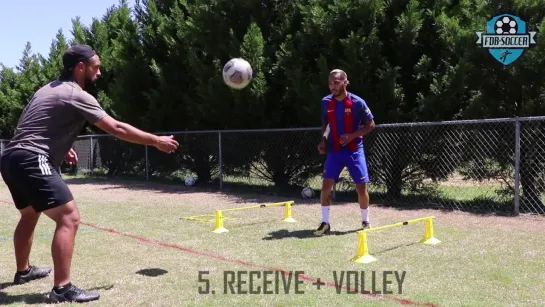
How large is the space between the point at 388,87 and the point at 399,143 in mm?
1102

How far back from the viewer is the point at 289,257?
6043mm

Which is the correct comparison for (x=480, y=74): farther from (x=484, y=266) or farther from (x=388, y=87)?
(x=484, y=266)

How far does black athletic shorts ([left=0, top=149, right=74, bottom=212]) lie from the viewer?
4492 mm

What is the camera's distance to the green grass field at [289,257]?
464 cm

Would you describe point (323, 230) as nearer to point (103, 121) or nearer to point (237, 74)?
point (237, 74)

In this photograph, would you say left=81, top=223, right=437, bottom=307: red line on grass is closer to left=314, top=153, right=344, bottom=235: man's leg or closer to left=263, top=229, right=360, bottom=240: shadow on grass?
left=263, top=229, right=360, bottom=240: shadow on grass

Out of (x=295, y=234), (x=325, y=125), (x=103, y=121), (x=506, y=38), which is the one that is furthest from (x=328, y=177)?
(x=506, y=38)

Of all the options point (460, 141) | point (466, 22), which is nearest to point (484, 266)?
point (460, 141)

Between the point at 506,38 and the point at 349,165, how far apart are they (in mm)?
4091

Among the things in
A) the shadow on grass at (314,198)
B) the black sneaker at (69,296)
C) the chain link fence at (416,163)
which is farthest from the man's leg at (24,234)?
the chain link fence at (416,163)

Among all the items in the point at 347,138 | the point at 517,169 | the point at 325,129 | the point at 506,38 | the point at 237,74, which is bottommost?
the point at 517,169

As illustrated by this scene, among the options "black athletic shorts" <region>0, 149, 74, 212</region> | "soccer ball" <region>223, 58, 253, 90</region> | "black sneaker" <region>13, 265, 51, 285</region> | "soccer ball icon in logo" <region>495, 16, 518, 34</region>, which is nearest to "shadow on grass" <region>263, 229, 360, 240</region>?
"black sneaker" <region>13, 265, 51, 285</region>

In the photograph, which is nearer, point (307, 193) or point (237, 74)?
point (237, 74)

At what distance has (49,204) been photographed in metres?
4.49
